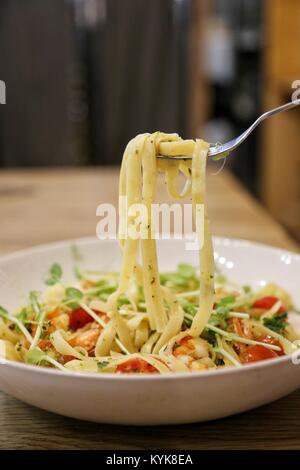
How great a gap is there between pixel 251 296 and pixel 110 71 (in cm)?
385

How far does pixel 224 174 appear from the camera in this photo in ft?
8.18

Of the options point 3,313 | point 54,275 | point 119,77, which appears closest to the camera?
point 3,313

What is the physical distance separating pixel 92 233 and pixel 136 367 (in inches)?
37.7

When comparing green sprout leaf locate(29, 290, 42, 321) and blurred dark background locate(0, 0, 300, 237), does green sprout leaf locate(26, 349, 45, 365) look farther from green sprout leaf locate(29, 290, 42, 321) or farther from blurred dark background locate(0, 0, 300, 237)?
blurred dark background locate(0, 0, 300, 237)

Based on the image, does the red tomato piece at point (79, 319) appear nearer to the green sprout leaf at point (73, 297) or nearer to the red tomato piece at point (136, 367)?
the green sprout leaf at point (73, 297)

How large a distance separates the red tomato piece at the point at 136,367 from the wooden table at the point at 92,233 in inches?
2.8

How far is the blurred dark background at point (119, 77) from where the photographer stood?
4.50 meters

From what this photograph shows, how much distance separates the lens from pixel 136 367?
31.9 inches

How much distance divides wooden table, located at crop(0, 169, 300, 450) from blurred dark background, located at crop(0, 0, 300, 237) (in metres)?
2.20

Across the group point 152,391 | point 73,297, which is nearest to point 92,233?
point 73,297

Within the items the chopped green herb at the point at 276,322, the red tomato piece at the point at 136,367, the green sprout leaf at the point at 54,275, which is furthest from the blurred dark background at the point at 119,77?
the red tomato piece at the point at 136,367

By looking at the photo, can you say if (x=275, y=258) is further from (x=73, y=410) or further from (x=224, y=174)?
(x=224, y=174)

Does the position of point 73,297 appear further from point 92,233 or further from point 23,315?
point 92,233

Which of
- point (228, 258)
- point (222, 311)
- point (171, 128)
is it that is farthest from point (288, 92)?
point (222, 311)
